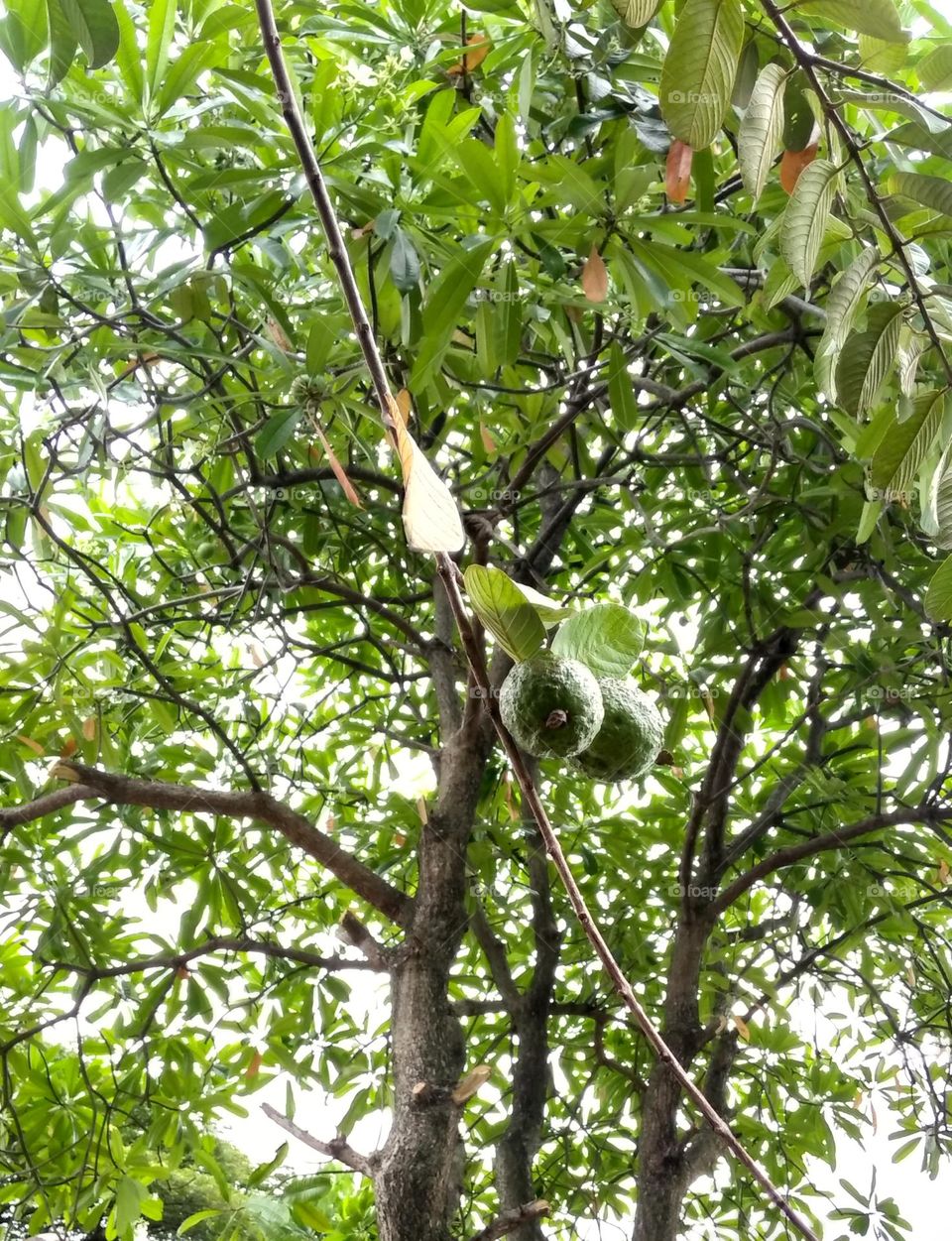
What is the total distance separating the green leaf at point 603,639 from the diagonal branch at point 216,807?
2.77 feet

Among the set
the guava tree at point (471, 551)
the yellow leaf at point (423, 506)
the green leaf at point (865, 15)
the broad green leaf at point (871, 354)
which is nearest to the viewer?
the yellow leaf at point (423, 506)

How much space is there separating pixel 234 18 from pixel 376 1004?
1596 mm

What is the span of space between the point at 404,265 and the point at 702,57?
20.6 inches

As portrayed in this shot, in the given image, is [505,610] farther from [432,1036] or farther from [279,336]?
[432,1036]

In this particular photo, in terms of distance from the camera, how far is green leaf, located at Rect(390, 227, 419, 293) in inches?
37.4

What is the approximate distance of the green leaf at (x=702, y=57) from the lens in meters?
0.46

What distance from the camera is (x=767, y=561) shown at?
5.50 ft

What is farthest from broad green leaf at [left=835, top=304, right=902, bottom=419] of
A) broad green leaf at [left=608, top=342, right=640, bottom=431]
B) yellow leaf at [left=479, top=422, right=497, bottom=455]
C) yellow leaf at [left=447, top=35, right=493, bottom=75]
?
yellow leaf at [left=479, top=422, right=497, bottom=455]

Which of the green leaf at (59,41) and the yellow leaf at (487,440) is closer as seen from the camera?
the green leaf at (59,41)

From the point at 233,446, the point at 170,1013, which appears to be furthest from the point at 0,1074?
the point at 233,446

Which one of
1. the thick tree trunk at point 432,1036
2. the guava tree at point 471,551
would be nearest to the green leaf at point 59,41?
the guava tree at point 471,551

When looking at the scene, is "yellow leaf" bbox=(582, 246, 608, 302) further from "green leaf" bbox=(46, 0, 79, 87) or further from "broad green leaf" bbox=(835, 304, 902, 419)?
"green leaf" bbox=(46, 0, 79, 87)

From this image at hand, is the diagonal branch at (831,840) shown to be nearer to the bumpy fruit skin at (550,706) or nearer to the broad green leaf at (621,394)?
the broad green leaf at (621,394)

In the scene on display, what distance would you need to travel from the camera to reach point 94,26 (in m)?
0.52
